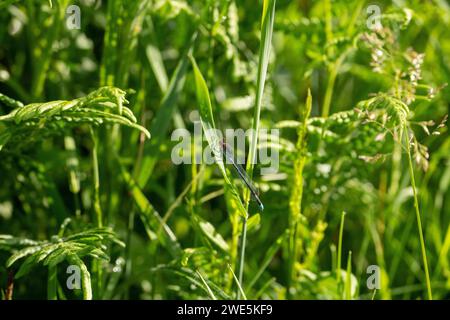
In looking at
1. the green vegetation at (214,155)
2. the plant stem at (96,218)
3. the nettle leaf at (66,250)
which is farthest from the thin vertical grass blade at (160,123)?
the nettle leaf at (66,250)

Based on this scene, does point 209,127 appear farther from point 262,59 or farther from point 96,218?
point 96,218

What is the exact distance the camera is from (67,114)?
3.87 ft

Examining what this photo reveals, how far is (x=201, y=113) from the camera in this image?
49.4 inches

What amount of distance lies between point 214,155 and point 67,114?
275mm

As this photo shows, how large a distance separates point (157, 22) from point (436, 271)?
36.5 inches

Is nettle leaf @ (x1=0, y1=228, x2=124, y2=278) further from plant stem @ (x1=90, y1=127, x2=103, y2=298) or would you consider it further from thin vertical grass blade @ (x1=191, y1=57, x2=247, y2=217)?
thin vertical grass blade @ (x1=191, y1=57, x2=247, y2=217)

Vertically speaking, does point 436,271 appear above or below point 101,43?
below

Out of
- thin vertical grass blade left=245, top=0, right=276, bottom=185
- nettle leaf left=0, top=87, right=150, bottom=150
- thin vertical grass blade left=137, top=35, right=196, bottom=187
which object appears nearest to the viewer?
nettle leaf left=0, top=87, right=150, bottom=150

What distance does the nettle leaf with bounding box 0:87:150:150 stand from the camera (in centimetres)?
106

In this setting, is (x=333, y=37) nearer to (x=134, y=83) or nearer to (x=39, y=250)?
(x=134, y=83)

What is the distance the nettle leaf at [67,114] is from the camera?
106 centimetres

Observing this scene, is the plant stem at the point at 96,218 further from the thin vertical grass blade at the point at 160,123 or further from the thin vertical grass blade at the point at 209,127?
the thin vertical grass blade at the point at 209,127

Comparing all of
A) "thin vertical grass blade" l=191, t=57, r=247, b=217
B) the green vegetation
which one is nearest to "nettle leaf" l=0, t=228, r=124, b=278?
the green vegetation
